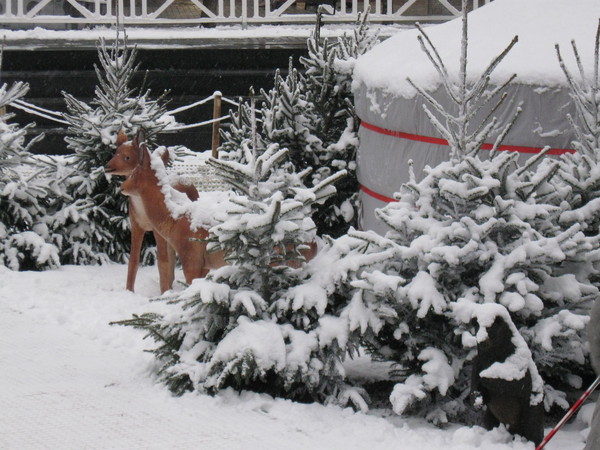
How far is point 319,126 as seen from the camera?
880 centimetres

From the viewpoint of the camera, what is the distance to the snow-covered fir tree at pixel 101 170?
8.31 meters

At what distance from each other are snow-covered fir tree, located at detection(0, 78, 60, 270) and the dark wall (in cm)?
455

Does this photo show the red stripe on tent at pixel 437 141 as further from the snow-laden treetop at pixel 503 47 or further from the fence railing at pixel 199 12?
the fence railing at pixel 199 12

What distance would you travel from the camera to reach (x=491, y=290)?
15.1ft

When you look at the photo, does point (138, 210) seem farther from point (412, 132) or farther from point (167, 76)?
point (167, 76)

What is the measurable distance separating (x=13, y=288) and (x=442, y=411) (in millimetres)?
3589

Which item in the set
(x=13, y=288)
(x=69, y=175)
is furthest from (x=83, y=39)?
(x=13, y=288)

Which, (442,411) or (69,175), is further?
(69,175)

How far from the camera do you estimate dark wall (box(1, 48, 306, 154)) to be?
13.0m

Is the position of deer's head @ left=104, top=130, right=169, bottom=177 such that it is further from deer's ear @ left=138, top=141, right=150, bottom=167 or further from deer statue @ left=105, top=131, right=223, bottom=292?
deer's ear @ left=138, top=141, right=150, bottom=167

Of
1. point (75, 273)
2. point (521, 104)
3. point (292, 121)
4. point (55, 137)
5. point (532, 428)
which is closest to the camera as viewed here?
point (532, 428)

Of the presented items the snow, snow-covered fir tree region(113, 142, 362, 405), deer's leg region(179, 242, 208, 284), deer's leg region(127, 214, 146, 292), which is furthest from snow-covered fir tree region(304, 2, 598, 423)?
the snow

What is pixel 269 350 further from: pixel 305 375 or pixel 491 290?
pixel 491 290

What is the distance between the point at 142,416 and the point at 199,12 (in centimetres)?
1274
